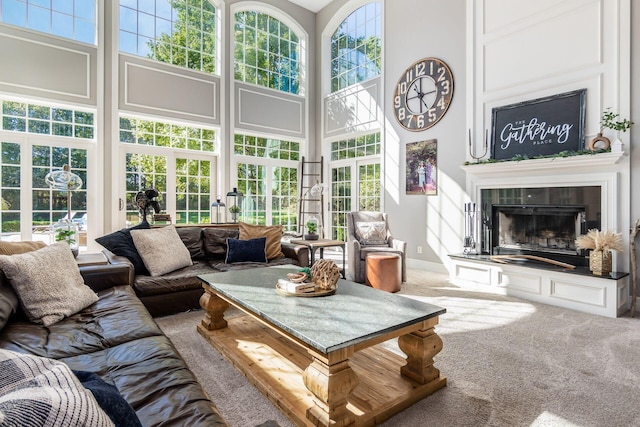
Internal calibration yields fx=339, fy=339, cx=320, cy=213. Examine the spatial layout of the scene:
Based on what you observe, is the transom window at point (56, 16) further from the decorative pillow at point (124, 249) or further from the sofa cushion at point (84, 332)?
the sofa cushion at point (84, 332)

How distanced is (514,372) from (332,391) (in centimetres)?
134

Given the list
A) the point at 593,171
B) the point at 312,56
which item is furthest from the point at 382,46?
the point at 593,171

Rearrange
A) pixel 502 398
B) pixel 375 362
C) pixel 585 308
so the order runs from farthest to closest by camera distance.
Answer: pixel 585 308, pixel 375 362, pixel 502 398

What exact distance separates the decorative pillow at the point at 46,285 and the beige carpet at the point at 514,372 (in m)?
0.76

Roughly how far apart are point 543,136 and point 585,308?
76.4 inches

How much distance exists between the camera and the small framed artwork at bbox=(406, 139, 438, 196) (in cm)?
516

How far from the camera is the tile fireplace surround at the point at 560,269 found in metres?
3.22

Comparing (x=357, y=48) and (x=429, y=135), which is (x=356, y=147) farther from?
(x=357, y=48)

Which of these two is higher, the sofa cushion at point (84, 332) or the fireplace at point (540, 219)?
the fireplace at point (540, 219)

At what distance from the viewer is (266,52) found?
686 cm

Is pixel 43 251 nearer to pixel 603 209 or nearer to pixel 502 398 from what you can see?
pixel 502 398

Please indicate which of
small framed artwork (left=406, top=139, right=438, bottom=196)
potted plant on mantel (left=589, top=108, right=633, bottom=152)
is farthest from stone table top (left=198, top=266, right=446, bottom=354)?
small framed artwork (left=406, top=139, right=438, bottom=196)

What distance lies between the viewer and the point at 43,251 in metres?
2.20

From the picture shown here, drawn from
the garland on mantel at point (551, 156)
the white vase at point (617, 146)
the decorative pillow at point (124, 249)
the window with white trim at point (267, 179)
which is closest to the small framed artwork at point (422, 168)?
the garland on mantel at point (551, 156)
